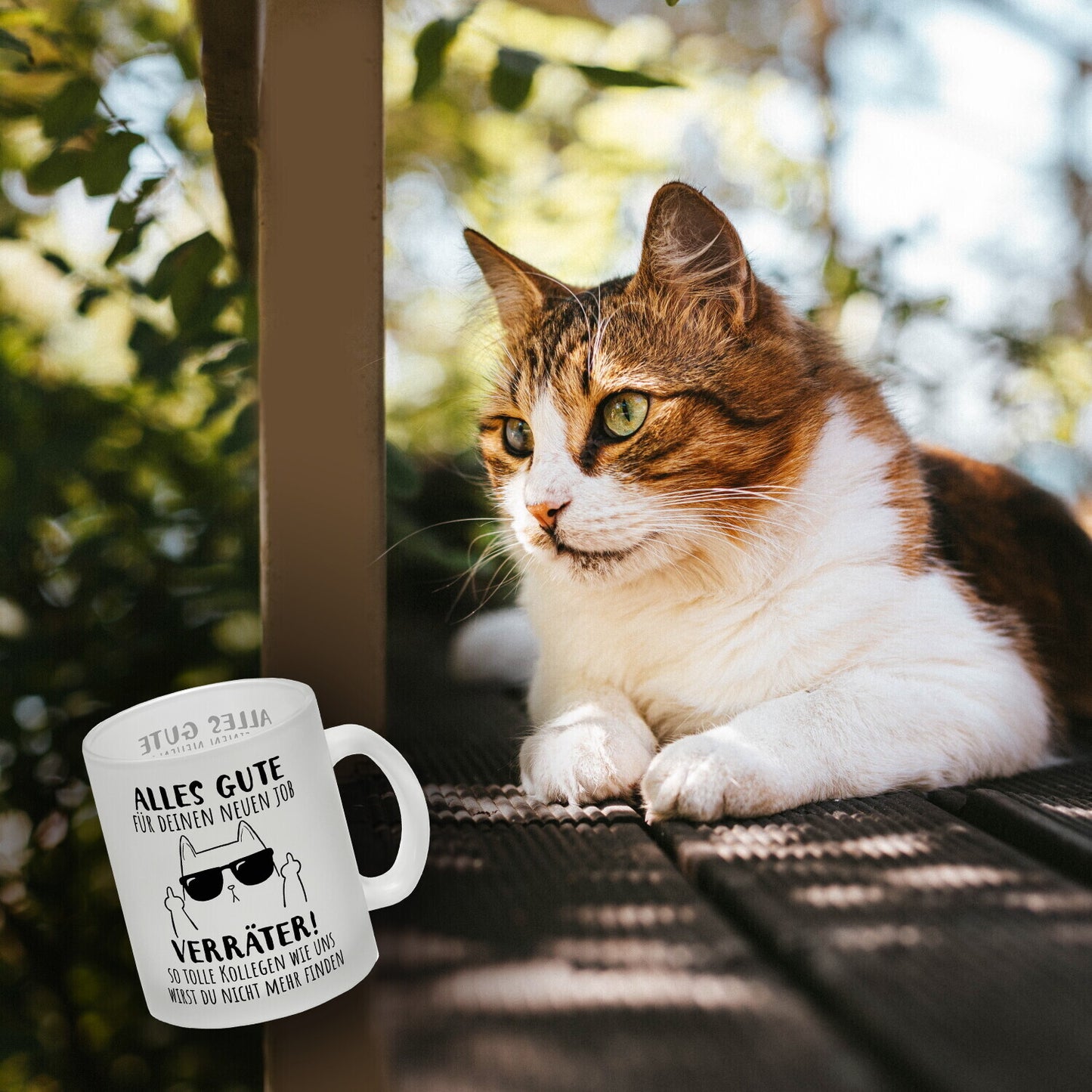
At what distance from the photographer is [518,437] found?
1123 mm

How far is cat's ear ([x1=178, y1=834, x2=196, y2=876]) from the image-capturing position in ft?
2.18

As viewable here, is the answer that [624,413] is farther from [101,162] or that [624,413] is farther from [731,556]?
[101,162]

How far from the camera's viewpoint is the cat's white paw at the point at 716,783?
2.54 feet

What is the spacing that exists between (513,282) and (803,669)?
647mm

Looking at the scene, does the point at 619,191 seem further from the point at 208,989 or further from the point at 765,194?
the point at 208,989

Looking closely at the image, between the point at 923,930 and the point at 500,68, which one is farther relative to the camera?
the point at 500,68

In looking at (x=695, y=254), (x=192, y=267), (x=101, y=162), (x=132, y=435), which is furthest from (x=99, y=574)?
(x=695, y=254)

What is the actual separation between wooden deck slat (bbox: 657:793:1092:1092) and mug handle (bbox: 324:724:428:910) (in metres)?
0.21

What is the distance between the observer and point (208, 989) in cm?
67

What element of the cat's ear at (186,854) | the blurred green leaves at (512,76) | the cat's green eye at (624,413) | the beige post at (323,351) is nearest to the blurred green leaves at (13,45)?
the beige post at (323,351)

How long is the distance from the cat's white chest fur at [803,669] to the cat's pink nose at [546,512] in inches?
4.3

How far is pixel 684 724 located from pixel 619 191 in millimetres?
1970

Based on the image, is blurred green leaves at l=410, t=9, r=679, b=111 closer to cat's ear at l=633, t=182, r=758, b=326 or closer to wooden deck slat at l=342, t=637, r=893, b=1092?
cat's ear at l=633, t=182, r=758, b=326

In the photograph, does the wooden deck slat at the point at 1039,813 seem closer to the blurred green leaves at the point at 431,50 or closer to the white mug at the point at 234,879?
the white mug at the point at 234,879
